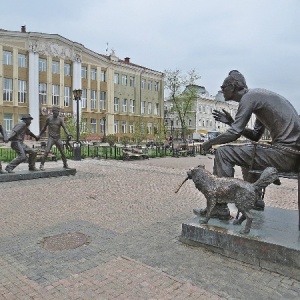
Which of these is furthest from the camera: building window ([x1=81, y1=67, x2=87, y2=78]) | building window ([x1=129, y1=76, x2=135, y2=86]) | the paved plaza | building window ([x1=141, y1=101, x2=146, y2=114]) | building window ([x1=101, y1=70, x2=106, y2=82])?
building window ([x1=141, y1=101, x2=146, y2=114])

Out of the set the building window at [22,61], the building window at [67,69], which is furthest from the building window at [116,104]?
the building window at [22,61]

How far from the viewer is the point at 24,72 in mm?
39438

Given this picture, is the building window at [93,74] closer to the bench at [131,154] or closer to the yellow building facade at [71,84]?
the yellow building facade at [71,84]

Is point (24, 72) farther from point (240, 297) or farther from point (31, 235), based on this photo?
point (240, 297)

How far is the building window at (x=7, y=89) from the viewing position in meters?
38.0

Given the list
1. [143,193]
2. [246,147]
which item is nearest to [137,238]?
Answer: [246,147]

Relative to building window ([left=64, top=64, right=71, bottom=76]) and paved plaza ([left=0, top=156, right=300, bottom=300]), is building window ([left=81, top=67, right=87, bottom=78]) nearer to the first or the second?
building window ([left=64, top=64, right=71, bottom=76])

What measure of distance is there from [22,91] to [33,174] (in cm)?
3163

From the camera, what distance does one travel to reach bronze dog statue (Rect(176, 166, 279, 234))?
3.90 metres

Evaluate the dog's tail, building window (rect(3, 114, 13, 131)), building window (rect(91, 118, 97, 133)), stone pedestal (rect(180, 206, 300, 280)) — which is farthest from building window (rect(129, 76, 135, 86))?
the dog's tail

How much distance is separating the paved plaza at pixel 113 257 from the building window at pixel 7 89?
112 ft

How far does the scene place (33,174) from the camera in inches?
428

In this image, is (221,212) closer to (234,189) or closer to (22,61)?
(234,189)

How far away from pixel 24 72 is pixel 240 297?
134 feet
